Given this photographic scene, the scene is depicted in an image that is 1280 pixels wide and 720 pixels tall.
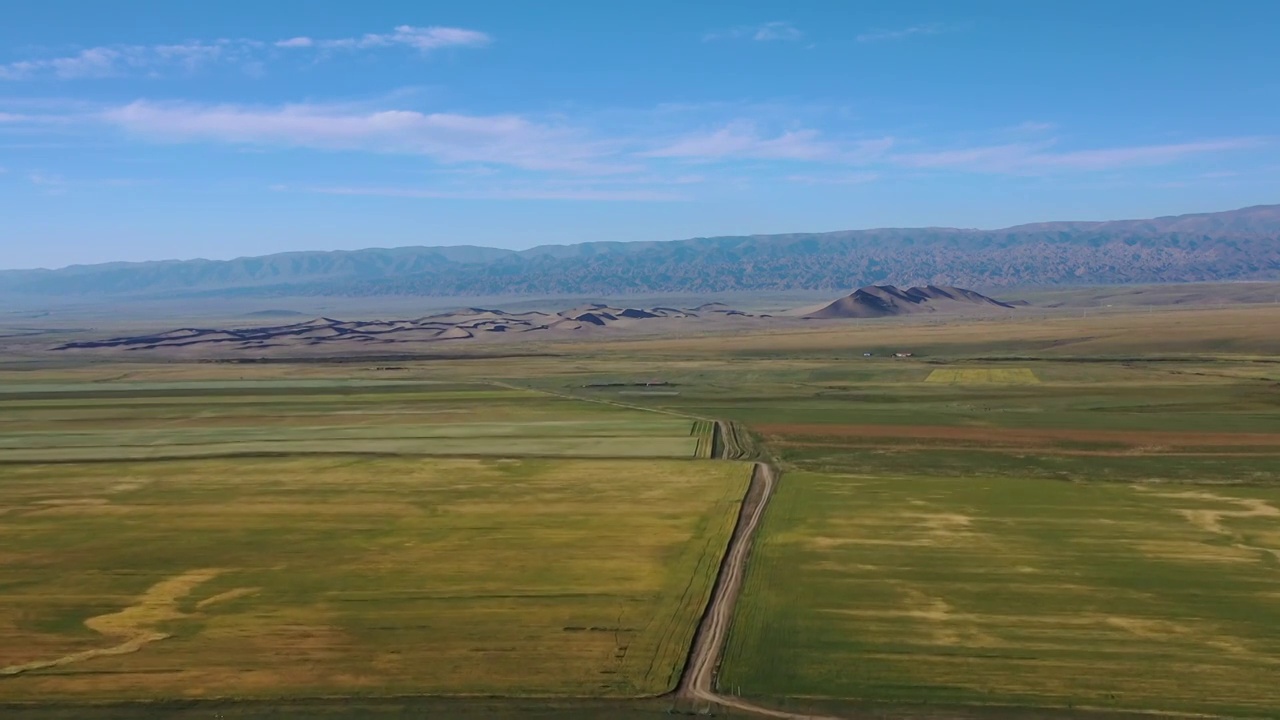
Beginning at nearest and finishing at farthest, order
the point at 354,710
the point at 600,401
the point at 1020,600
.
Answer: the point at 354,710
the point at 1020,600
the point at 600,401

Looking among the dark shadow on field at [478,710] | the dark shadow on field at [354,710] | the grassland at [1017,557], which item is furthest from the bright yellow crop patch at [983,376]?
the dark shadow on field at [354,710]

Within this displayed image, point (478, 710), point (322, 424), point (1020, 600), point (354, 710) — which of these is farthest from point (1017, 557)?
point (322, 424)

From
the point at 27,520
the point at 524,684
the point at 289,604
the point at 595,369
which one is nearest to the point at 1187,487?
the point at 524,684

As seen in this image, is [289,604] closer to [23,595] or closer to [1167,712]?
[23,595]

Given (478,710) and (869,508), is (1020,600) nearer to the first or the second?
(869,508)

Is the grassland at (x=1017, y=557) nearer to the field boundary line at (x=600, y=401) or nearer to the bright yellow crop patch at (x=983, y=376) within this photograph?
the field boundary line at (x=600, y=401)
